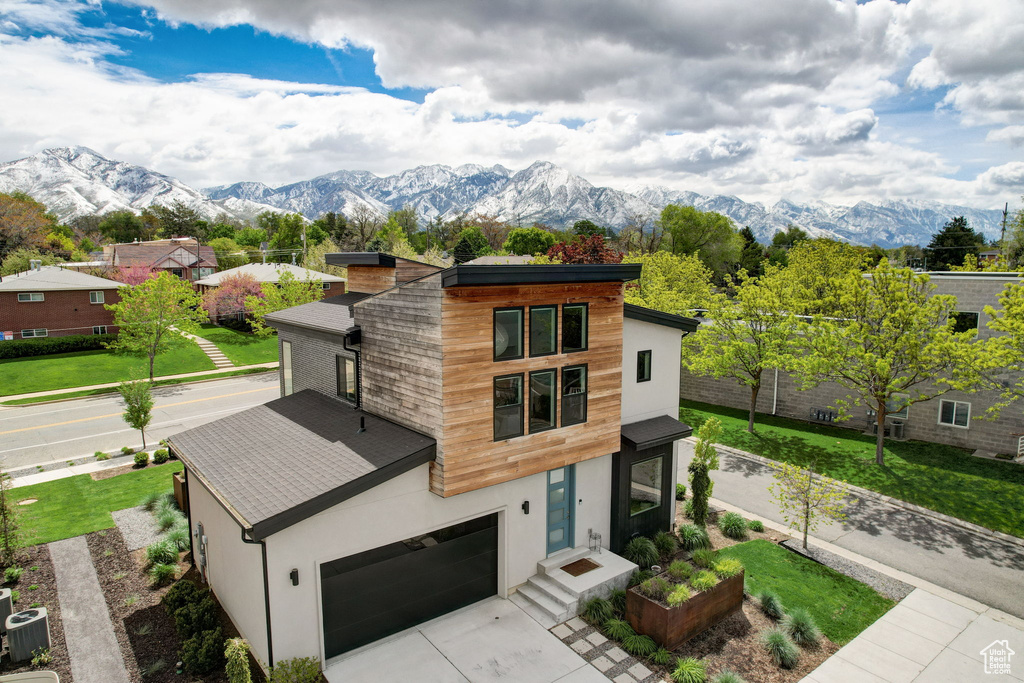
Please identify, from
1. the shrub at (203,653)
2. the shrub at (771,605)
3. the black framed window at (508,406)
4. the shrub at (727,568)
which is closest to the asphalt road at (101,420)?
the shrub at (203,653)

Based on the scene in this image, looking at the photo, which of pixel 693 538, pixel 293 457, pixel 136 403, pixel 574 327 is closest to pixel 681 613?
pixel 693 538

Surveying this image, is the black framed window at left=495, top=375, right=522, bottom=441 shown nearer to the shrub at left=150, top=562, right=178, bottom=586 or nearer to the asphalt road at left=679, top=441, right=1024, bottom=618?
the shrub at left=150, top=562, right=178, bottom=586

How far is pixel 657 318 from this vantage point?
15.6m

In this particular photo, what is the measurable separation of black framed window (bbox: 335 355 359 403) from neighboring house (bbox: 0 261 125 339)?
3024 cm

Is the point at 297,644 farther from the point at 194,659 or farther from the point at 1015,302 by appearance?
the point at 1015,302

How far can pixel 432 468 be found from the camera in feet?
37.0

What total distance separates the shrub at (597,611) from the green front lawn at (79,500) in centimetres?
1329

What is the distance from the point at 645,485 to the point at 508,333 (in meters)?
6.42

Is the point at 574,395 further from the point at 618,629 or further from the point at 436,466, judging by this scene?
the point at 618,629

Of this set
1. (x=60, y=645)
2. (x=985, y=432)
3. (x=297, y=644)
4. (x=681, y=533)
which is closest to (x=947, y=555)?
(x=681, y=533)

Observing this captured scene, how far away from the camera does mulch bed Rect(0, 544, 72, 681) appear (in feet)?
33.5

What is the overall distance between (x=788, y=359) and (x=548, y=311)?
1496cm

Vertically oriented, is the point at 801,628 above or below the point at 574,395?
below

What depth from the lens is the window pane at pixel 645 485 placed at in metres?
15.1
